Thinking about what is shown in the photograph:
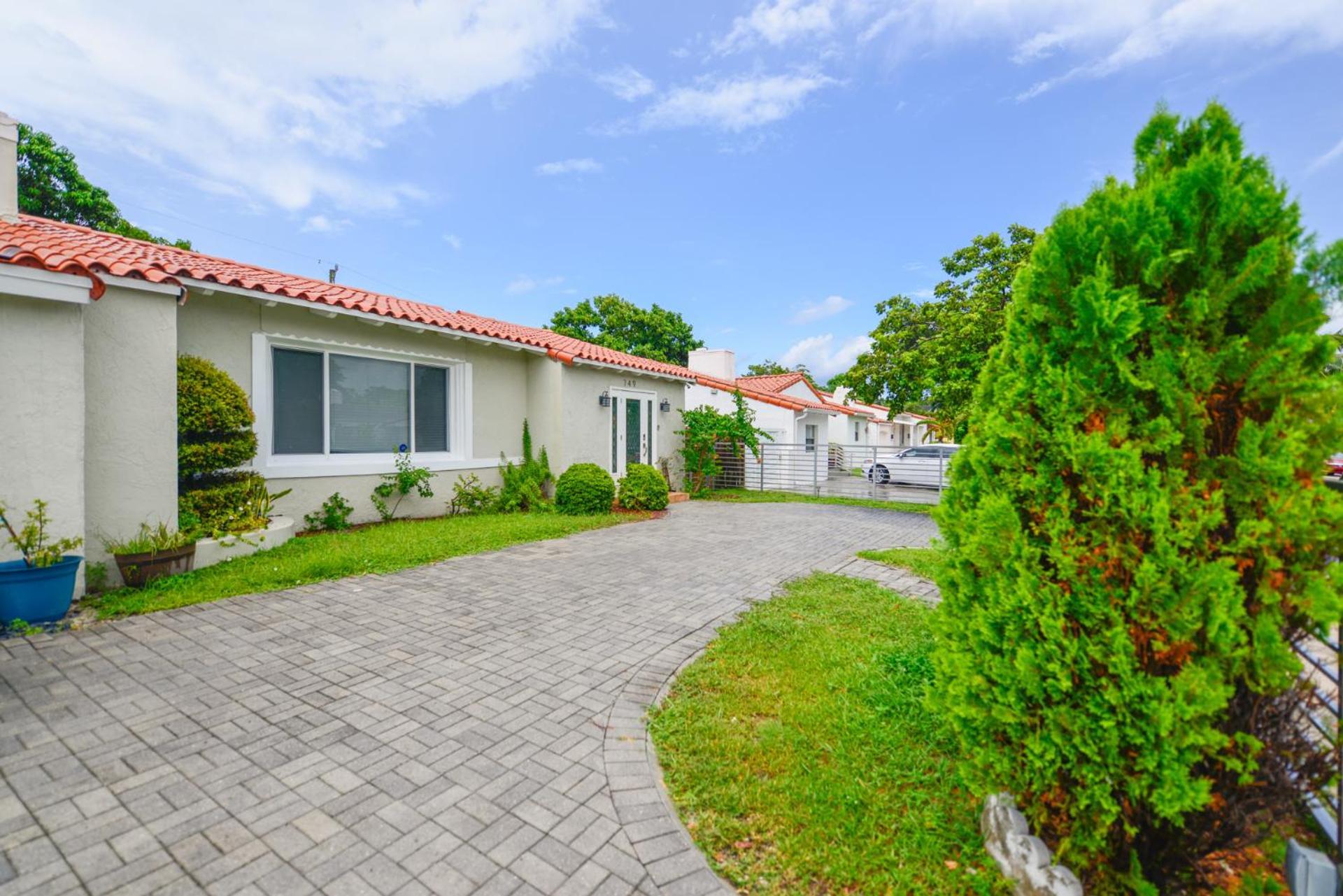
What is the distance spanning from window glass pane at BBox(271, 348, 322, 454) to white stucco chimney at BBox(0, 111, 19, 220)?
3.08m

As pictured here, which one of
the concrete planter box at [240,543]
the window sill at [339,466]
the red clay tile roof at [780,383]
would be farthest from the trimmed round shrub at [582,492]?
the red clay tile roof at [780,383]

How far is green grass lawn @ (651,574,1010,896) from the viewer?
7.61 ft

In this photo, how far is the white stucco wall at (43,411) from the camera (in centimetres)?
496

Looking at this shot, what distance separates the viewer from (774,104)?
565 inches

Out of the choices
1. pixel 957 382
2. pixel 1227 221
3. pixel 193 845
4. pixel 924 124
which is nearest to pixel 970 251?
pixel 924 124

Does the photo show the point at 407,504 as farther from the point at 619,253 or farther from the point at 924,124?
the point at 619,253

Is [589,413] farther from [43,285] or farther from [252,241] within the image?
[252,241]

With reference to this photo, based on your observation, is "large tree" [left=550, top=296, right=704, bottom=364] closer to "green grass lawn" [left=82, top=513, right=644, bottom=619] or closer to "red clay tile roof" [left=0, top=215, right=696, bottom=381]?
"red clay tile roof" [left=0, top=215, right=696, bottom=381]

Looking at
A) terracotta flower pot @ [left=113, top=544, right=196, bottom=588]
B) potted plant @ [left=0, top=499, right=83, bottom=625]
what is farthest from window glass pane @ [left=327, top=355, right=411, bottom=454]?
potted plant @ [left=0, top=499, right=83, bottom=625]

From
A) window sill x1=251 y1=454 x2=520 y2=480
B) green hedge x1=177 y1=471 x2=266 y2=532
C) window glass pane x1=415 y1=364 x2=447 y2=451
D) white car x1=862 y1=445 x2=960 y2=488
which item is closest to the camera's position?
green hedge x1=177 y1=471 x2=266 y2=532

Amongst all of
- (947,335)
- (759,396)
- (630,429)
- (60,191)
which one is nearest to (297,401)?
(630,429)

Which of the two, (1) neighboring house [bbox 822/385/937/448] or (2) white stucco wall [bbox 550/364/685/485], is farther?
(1) neighboring house [bbox 822/385/937/448]

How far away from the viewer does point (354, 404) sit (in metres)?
9.78

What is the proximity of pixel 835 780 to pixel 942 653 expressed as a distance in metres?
1.04
